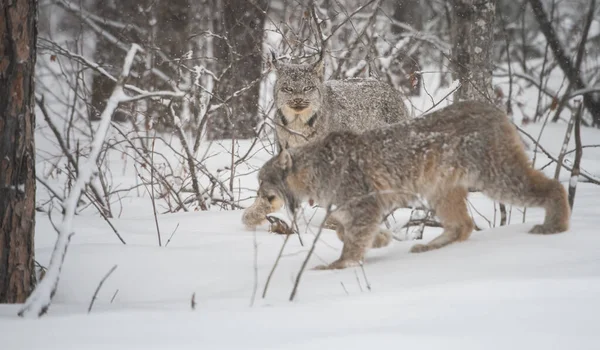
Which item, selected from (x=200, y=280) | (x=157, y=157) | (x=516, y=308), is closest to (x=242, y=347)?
(x=516, y=308)

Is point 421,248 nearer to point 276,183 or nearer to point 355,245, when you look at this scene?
point 355,245

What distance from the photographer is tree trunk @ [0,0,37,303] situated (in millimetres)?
3750

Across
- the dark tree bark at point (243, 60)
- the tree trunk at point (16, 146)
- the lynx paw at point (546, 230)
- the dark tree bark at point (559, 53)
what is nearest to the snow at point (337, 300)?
the lynx paw at point (546, 230)

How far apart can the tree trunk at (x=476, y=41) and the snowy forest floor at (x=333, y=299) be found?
2.50 meters

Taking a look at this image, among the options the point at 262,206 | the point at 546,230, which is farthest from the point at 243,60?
the point at 546,230

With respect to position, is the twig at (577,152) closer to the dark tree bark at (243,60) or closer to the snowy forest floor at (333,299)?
the snowy forest floor at (333,299)

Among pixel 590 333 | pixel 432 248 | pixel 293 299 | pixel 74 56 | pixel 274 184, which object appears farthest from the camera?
pixel 74 56

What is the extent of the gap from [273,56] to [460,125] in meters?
3.40

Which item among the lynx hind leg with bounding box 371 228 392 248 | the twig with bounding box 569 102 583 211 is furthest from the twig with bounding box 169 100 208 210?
the twig with bounding box 569 102 583 211

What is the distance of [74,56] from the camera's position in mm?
5812

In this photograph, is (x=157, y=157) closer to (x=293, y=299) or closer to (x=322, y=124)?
(x=322, y=124)

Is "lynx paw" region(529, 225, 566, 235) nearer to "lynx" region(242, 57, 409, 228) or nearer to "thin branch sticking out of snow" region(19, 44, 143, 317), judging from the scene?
"thin branch sticking out of snow" region(19, 44, 143, 317)

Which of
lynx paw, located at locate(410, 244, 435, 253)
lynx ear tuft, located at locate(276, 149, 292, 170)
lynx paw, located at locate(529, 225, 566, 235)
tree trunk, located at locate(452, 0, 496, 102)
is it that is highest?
tree trunk, located at locate(452, 0, 496, 102)

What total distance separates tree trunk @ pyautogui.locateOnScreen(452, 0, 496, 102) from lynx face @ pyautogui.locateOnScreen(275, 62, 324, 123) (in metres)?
1.52
